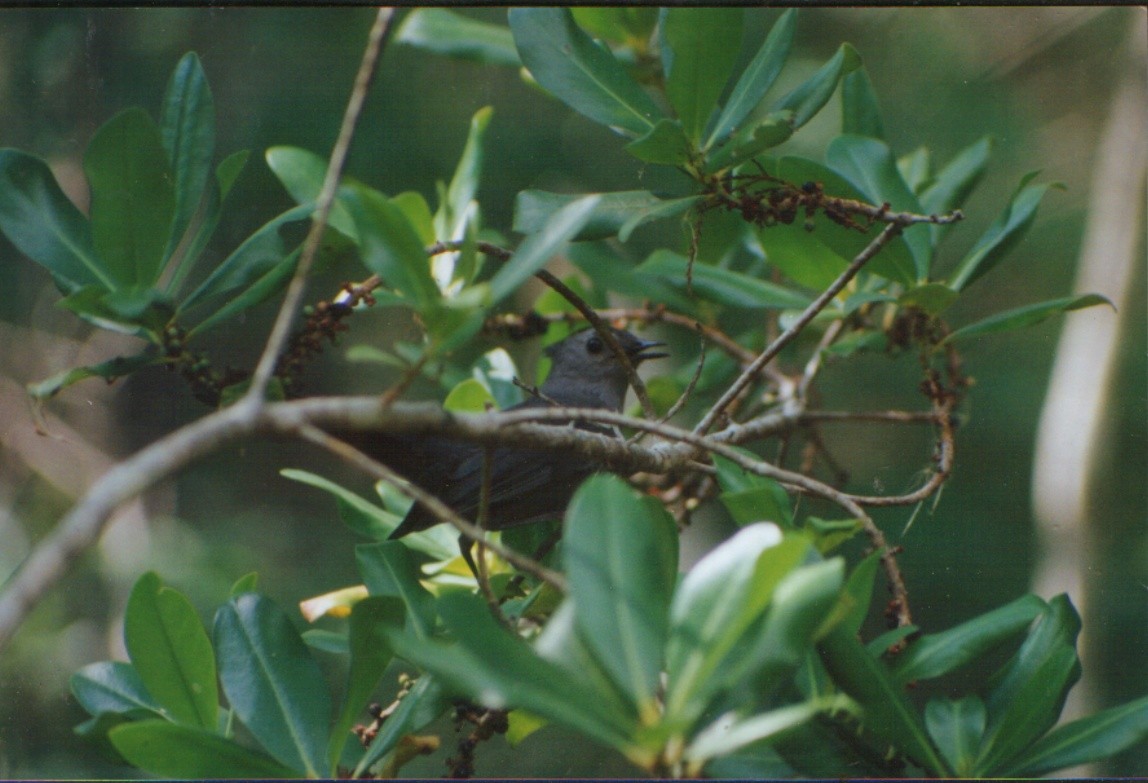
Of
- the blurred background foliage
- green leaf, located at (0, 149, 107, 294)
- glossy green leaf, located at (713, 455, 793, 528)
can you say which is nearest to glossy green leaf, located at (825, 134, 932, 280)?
glossy green leaf, located at (713, 455, 793, 528)

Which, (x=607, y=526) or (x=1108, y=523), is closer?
(x=607, y=526)

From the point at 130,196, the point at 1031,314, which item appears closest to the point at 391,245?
the point at 130,196

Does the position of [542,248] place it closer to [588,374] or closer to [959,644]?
[959,644]

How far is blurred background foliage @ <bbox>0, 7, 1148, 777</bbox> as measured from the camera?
3.41m

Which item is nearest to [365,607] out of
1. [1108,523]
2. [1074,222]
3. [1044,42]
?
[1108,523]

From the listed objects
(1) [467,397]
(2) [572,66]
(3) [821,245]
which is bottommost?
(1) [467,397]

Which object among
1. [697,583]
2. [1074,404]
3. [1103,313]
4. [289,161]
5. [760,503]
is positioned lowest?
[1074,404]

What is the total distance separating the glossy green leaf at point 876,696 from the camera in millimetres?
1259

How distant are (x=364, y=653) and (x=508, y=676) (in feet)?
1.75

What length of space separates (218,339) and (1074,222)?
129 inches

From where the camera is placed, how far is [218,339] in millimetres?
3963

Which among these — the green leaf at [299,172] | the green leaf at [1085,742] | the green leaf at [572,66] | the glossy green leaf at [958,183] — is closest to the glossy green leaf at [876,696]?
the green leaf at [1085,742]

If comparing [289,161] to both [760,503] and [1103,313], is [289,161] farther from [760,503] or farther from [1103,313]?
[1103,313]

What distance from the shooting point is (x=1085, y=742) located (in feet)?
4.49
